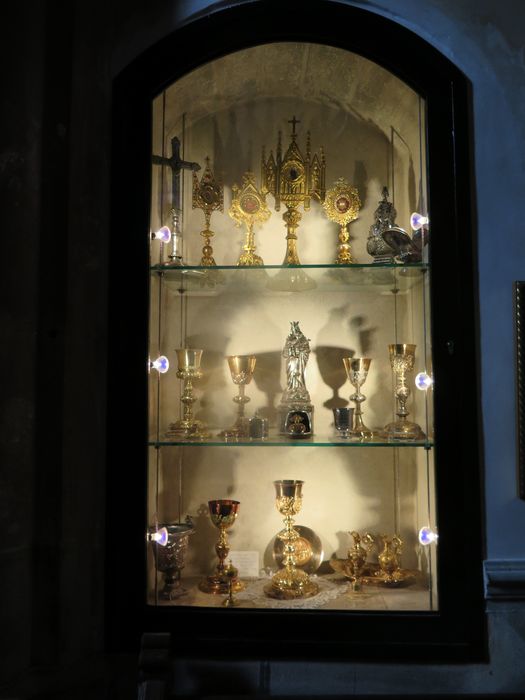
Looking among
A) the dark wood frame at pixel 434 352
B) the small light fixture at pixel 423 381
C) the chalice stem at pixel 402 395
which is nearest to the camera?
the dark wood frame at pixel 434 352

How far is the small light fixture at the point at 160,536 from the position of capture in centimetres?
145

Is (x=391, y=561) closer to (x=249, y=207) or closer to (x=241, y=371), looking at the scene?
(x=241, y=371)

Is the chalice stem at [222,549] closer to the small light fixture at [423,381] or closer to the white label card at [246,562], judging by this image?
the white label card at [246,562]

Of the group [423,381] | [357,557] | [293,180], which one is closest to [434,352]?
[423,381]

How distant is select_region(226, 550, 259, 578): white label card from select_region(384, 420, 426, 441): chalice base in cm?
52

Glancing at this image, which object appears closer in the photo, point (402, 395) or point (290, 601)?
point (290, 601)

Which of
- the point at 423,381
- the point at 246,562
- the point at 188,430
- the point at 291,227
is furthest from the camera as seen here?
the point at 291,227

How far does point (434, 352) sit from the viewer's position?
4.56 feet

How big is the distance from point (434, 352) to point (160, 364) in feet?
2.19

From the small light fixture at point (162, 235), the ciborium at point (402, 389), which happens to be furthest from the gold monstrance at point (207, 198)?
the ciborium at point (402, 389)

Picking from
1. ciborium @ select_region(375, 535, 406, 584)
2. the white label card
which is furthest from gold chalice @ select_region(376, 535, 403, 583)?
the white label card

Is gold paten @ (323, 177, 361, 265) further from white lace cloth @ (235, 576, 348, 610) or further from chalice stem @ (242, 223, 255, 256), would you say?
white lace cloth @ (235, 576, 348, 610)

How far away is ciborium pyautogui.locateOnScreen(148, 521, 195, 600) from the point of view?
145 cm

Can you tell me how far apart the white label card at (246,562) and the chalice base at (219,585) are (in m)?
0.10
